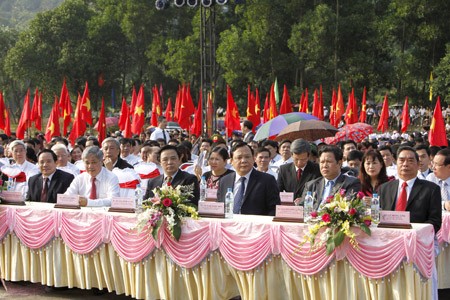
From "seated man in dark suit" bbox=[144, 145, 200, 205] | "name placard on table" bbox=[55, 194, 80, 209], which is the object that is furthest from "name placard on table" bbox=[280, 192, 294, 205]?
"name placard on table" bbox=[55, 194, 80, 209]

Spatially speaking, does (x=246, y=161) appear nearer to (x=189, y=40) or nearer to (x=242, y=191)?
(x=242, y=191)

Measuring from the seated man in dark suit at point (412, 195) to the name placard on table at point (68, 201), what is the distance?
287 centimetres

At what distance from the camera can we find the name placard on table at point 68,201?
663 centimetres

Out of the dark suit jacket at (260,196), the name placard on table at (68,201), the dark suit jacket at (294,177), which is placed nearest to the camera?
the dark suit jacket at (260,196)

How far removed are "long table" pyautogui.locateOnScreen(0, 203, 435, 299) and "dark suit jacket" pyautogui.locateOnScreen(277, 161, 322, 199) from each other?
6.40 feet

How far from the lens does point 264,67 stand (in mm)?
32281

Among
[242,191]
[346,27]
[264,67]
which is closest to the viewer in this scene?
[242,191]

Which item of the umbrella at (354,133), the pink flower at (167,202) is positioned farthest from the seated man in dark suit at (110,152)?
the umbrella at (354,133)

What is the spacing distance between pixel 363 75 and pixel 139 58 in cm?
1512

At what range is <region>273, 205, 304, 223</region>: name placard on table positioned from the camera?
554 cm

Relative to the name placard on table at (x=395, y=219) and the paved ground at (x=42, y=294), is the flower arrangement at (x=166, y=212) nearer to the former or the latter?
the paved ground at (x=42, y=294)

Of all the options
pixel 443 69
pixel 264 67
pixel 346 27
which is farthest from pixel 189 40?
pixel 443 69

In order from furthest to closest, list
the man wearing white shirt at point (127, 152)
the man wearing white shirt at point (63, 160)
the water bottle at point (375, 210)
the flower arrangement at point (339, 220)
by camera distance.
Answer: the man wearing white shirt at point (127, 152) < the man wearing white shirt at point (63, 160) < the water bottle at point (375, 210) < the flower arrangement at point (339, 220)

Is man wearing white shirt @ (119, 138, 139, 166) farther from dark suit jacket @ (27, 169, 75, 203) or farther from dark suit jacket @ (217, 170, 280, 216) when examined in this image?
dark suit jacket @ (217, 170, 280, 216)
